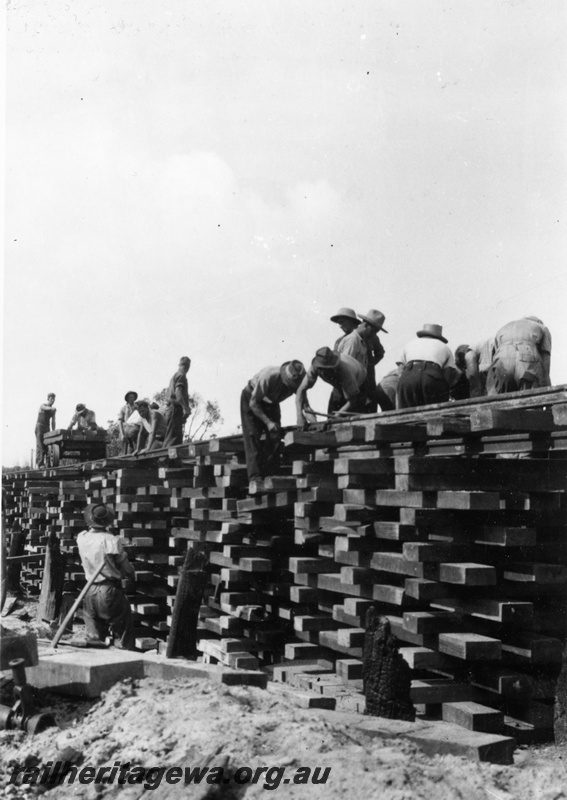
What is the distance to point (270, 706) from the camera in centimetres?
555

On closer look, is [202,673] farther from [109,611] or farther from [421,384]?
[109,611]

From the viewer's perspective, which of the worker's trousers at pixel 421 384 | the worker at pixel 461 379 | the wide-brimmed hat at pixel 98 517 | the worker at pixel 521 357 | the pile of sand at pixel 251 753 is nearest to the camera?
the pile of sand at pixel 251 753

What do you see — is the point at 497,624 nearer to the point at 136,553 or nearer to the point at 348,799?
the point at 348,799

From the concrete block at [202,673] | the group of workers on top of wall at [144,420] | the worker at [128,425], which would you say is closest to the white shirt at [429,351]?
the concrete block at [202,673]

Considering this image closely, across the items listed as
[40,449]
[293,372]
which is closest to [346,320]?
[293,372]

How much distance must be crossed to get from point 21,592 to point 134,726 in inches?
637

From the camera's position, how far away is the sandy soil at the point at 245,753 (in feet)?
15.0

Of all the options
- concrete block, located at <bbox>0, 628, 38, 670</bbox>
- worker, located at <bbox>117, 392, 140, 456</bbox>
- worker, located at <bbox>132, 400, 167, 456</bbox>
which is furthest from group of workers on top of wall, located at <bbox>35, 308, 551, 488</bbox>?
worker, located at <bbox>117, 392, 140, 456</bbox>

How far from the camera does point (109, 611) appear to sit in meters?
10.1

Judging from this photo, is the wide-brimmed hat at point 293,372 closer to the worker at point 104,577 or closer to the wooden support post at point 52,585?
the worker at point 104,577

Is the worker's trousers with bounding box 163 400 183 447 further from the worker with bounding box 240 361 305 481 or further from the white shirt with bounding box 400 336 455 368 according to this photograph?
the white shirt with bounding box 400 336 455 368

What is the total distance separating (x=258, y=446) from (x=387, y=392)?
1747mm

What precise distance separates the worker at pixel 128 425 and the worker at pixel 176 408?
401cm

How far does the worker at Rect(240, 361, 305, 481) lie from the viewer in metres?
9.48
